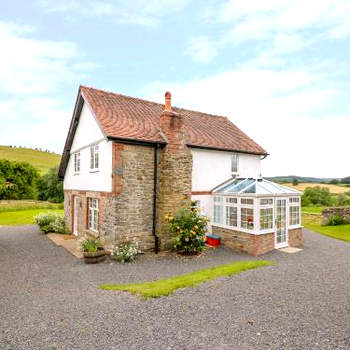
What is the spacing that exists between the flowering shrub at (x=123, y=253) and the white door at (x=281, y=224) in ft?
25.8

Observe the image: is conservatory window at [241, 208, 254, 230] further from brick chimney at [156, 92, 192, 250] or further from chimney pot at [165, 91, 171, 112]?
chimney pot at [165, 91, 171, 112]

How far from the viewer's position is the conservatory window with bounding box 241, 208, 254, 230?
13.2 m

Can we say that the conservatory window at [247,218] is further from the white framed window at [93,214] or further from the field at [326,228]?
the field at [326,228]

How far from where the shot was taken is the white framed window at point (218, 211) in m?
15.2

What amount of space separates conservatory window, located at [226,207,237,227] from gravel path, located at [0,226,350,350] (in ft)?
13.2

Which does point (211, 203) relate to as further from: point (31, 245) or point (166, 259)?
point (31, 245)

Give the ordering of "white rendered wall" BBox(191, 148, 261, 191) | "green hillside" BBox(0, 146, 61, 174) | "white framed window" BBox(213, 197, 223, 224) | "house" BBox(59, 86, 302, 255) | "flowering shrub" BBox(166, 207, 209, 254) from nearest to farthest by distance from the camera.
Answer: "flowering shrub" BBox(166, 207, 209, 254) → "house" BBox(59, 86, 302, 255) → "white framed window" BBox(213, 197, 223, 224) → "white rendered wall" BBox(191, 148, 261, 191) → "green hillside" BBox(0, 146, 61, 174)

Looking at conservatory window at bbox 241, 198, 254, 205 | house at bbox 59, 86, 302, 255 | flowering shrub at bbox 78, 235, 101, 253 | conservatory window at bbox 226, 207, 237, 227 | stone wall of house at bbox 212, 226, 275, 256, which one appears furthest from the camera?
conservatory window at bbox 226, 207, 237, 227

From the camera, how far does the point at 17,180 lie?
39406 mm

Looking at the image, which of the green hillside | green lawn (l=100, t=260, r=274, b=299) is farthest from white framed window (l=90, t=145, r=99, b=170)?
the green hillside

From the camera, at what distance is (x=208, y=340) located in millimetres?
5164

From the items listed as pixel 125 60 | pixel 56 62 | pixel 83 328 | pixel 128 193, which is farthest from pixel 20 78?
pixel 83 328

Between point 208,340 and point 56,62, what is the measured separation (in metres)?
15.7

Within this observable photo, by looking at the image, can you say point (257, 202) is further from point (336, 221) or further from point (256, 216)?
point (336, 221)
